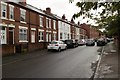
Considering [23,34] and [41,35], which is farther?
[41,35]

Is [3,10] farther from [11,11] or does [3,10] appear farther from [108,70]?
[108,70]

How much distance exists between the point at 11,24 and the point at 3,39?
8.11 feet

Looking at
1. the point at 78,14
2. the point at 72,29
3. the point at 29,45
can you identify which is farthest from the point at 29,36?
the point at 72,29

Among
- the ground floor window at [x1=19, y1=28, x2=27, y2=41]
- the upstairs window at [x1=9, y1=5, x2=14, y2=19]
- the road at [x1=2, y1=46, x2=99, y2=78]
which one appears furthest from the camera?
the ground floor window at [x1=19, y1=28, x2=27, y2=41]

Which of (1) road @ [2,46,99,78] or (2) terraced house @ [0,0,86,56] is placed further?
(2) terraced house @ [0,0,86,56]

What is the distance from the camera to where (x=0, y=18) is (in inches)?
924

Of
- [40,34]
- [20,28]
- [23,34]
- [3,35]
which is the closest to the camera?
[3,35]

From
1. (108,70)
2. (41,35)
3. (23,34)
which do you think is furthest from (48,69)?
(41,35)

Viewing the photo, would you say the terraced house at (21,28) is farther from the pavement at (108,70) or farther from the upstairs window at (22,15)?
the pavement at (108,70)

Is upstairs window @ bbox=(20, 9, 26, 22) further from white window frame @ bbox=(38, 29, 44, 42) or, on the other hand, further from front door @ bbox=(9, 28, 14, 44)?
white window frame @ bbox=(38, 29, 44, 42)

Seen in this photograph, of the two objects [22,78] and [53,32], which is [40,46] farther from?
[22,78]

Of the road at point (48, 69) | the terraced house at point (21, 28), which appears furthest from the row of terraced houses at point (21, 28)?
the road at point (48, 69)

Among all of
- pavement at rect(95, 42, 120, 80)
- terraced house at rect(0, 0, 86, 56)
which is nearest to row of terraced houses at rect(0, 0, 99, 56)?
terraced house at rect(0, 0, 86, 56)

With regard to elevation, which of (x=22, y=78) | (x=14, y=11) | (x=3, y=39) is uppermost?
(x=14, y=11)
